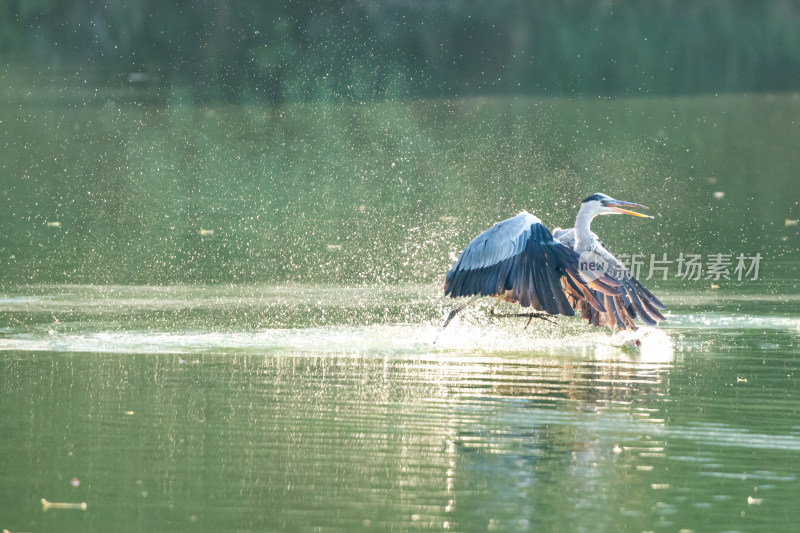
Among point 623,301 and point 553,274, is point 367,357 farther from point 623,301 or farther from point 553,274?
point 623,301

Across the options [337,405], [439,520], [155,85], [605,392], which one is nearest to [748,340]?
[605,392]

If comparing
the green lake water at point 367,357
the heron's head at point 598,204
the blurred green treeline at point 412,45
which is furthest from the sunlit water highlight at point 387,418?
the blurred green treeline at point 412,45

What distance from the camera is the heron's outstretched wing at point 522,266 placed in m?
10.9

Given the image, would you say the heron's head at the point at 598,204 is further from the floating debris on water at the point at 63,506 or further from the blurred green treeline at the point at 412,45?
the blurred green treeline at the point at 412,45

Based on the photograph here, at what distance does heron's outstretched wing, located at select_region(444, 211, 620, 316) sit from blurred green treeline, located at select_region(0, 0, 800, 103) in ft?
78.5

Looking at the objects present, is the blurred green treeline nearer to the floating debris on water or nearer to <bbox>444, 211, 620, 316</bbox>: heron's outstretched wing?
<bbox>444, 211, 620, 316</bbox>: heron's outstretched wing

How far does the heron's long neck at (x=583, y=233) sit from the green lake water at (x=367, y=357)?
828mm

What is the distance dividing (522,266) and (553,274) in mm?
247

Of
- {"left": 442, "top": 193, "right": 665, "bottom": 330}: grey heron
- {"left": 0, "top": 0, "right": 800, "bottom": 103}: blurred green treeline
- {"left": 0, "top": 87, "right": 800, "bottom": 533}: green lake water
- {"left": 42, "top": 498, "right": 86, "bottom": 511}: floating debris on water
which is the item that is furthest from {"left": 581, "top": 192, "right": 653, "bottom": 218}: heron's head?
{"left": 0, "top": 0, "right": 800, "bottom": 103}: blurred green treeline

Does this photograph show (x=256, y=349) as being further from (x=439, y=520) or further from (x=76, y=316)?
(x=439, y=520)

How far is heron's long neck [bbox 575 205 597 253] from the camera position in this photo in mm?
11547

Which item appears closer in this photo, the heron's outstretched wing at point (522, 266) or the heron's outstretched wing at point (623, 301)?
the heron's outstretched wing at point (522, 266)

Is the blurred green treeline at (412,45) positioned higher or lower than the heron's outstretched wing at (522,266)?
higher

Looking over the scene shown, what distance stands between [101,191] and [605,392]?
552 inches
